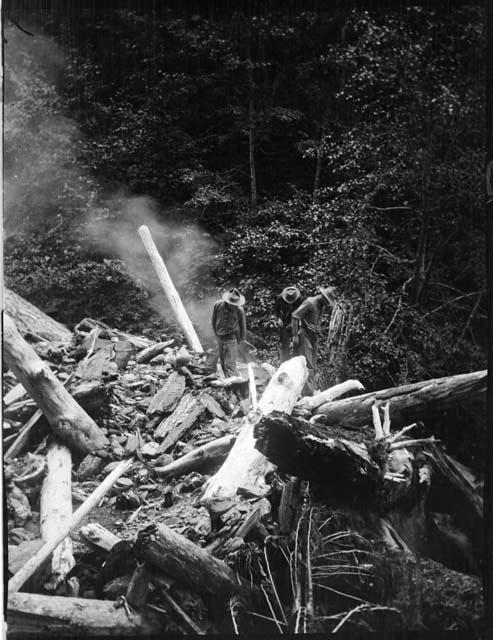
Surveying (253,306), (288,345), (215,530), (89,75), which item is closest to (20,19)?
(89,75)

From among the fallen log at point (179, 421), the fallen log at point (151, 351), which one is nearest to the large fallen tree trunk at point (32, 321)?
the fallen log at point (151, 351)

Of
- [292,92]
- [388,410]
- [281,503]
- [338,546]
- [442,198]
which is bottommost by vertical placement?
[338,546]

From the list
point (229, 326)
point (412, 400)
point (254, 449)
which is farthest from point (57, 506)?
point (412, 400)

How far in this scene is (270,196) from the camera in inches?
125

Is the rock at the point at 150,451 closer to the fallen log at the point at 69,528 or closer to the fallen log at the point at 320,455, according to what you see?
the fallen log at the point at 69,528

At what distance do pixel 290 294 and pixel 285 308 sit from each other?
82 mm

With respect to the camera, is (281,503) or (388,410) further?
(388,410)

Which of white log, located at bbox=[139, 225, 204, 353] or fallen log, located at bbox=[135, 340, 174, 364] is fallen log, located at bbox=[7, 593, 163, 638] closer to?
fallen log, located at bbox=[135, 340, 174, 364]

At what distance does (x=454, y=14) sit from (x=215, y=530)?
9.81ft

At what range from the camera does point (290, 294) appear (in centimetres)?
314

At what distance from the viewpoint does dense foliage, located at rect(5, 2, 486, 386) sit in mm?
3059

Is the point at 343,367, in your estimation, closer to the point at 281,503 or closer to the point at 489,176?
the point at 281,503

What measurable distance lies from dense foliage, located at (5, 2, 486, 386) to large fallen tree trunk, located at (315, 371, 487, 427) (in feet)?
0.25

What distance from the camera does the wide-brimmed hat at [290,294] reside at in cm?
313
